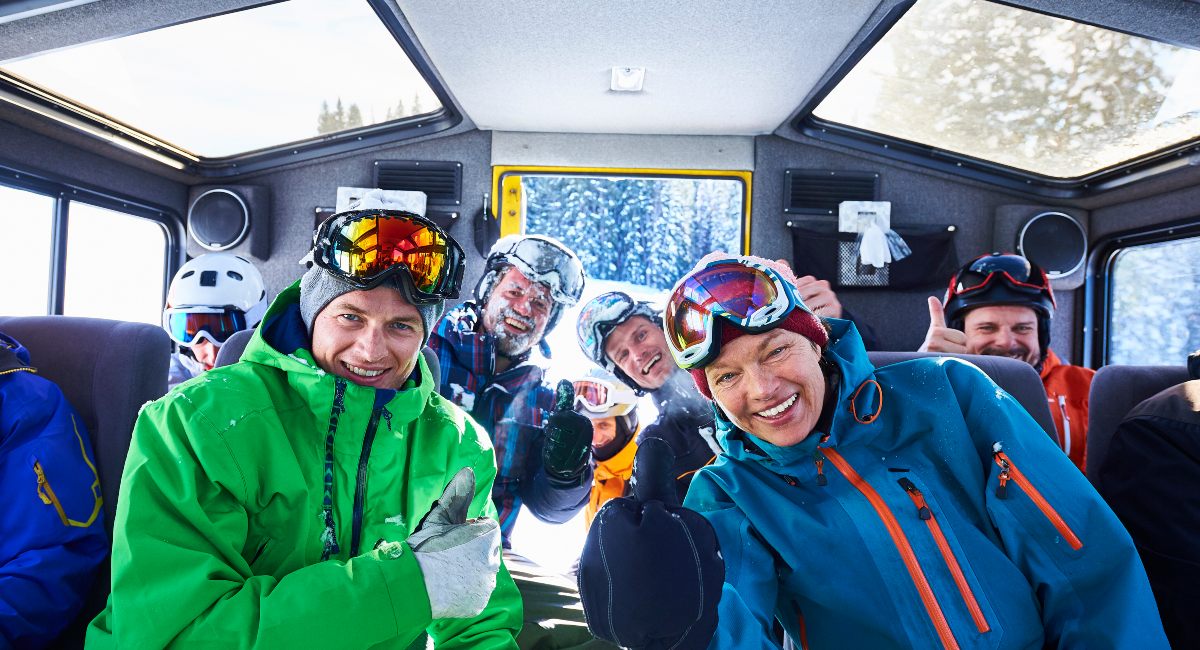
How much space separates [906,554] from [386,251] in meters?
1.30

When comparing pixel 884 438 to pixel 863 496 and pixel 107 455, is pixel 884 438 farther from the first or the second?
pixel 107 455

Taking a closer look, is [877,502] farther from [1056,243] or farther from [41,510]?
[1056,243]

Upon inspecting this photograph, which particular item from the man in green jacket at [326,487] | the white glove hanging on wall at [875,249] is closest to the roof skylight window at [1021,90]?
the white glove hanging on wall at [875,249]

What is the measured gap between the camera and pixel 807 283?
2.96 metres

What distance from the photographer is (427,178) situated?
14.6 feet

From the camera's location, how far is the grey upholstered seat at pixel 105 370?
1848mm

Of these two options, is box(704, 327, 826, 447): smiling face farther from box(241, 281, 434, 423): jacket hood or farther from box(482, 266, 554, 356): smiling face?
box(482, 266, 554, 356): smiling face

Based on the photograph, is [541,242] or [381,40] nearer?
[541,242]

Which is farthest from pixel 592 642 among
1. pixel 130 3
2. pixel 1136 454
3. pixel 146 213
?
pixel 146 213

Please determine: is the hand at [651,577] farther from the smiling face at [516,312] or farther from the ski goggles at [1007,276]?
the ski goggles at [1007,276]

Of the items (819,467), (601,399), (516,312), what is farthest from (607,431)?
(819,467)

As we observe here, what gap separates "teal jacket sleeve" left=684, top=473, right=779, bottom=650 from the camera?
4.20 ft

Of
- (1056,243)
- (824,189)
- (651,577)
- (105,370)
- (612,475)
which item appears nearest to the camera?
(651,577)

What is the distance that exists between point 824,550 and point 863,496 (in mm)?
136
